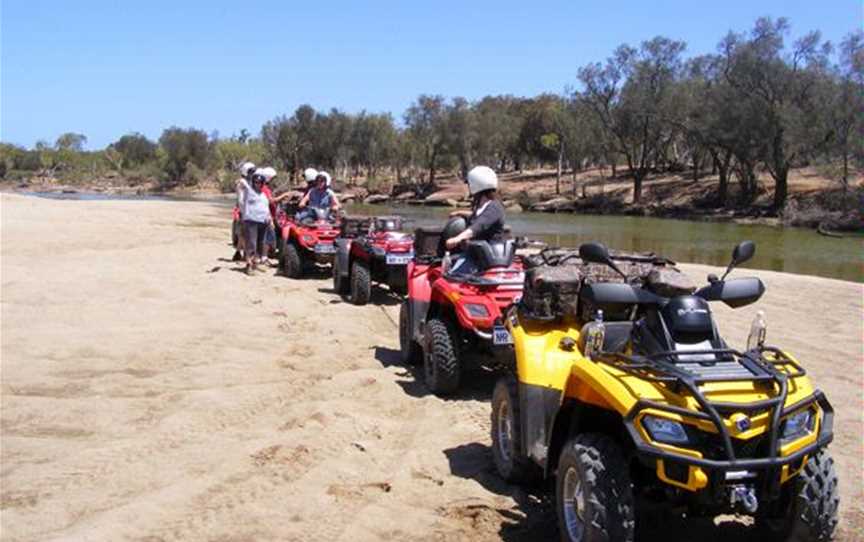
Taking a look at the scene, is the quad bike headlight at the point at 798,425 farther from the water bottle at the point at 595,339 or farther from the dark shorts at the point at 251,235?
the dark shorts at the point at 251,235

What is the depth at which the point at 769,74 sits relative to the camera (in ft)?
161

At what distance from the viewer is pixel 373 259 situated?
38.6 ft

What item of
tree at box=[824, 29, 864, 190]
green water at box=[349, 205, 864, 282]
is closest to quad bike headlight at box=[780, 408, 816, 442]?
green water at box=[349, 205, 864, 282]

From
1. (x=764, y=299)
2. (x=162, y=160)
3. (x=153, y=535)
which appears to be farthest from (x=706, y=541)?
(x=162, y=160)

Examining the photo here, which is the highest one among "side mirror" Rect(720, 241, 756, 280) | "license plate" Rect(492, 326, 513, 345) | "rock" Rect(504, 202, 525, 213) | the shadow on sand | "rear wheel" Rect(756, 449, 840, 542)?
"side mirror" Rect(720, 241, 756, 280)

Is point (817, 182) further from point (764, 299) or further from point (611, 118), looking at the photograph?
point (764, 299)

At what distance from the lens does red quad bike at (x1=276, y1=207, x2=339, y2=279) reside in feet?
46.1

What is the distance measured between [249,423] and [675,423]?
3.61 m

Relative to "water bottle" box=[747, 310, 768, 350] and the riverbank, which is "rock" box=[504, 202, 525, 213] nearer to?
the riverbank

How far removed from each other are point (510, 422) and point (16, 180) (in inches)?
4780

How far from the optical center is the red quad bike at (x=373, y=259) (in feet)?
37.2

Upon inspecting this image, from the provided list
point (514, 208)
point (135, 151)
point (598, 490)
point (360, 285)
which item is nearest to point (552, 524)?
point (598, 490)

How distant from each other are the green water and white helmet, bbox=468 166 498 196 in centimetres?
1568

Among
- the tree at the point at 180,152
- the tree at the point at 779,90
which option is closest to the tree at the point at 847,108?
the tree at the point at 779,90
